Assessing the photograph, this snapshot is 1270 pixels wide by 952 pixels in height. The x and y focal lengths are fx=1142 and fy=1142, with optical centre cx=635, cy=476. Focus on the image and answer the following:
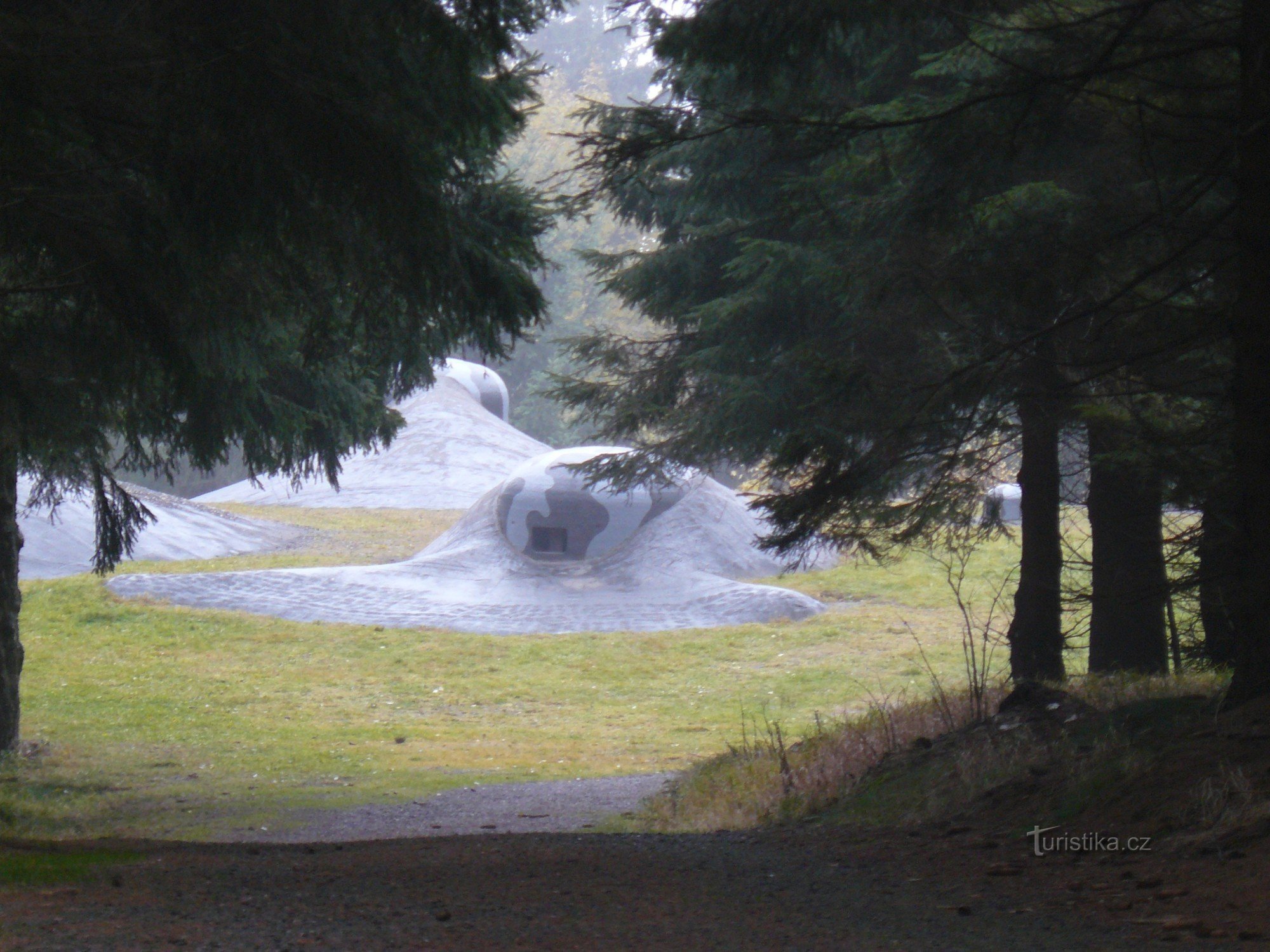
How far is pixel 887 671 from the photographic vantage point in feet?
58.5

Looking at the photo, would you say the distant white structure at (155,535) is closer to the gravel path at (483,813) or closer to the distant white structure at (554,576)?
the distant white structure at (554,576)

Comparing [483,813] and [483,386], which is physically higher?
[483,386]

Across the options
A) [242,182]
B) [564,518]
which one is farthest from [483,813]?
[564,518]

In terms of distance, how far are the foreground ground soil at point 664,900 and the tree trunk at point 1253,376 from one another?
4.83ft

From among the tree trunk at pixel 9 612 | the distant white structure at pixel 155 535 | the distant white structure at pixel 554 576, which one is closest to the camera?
the tree trunk at pixel 9 612

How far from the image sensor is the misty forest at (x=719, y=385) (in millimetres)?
4324

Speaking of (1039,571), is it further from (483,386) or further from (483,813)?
(483,386)

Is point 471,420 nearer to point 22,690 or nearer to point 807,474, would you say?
point 22,690

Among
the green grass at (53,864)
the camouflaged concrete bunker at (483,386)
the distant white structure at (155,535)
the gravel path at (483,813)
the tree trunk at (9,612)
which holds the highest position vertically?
the camouflaged concrete bunker at (483,386)

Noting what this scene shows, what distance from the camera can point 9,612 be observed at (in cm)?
1120

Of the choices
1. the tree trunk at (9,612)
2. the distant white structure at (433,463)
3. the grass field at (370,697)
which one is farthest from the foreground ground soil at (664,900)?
the distant white structure at (433,463)

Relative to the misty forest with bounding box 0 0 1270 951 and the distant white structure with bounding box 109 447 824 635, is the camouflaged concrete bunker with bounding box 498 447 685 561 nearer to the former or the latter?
the distant white structure with bounding box 109 447 824 635

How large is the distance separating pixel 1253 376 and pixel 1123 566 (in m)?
4.34

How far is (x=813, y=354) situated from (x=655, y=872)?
396 centimetres
